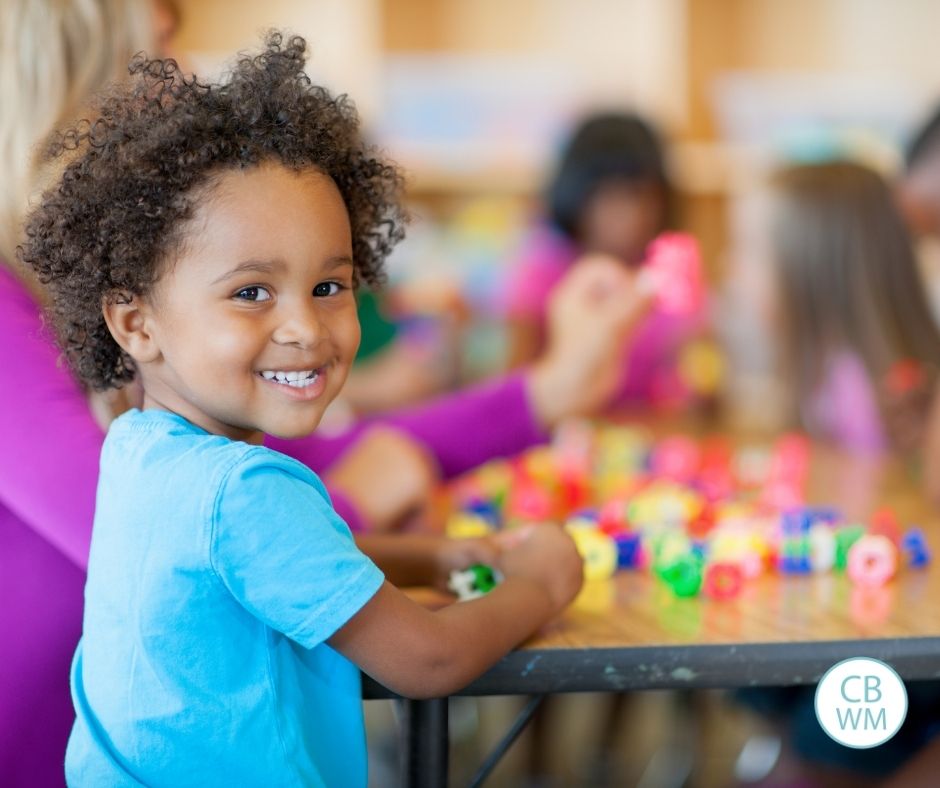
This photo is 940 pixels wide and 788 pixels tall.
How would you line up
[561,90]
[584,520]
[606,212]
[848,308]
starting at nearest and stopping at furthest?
1. [584,520]
2. [848,308]
3. [606,212]
4. [561,90]

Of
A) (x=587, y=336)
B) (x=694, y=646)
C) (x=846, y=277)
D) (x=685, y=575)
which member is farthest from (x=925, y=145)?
(x=694, y=646)

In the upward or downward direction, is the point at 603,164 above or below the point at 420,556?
above

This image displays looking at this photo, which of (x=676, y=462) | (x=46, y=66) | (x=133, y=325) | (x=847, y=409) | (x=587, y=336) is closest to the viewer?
(x=133, y=325)

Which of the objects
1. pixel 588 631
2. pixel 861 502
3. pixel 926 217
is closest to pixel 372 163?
pixel 588 631

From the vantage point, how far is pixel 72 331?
88 cm

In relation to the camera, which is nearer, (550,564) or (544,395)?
(550,564)

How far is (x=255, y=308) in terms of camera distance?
784 mm

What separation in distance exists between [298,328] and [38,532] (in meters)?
0.32

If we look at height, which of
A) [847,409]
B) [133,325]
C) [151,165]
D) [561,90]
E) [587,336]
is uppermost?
[561,90]

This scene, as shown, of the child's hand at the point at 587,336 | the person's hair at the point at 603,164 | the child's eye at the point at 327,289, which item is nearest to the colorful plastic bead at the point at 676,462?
the child's hand at the point at 587,336

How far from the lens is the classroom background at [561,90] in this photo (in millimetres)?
3166

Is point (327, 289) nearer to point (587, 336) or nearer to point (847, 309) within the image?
point (587, 336)

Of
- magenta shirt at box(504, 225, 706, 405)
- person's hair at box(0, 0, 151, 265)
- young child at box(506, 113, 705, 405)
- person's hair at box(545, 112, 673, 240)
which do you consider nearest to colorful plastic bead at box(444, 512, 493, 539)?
person's hair at box(0, 0, 151, 265)

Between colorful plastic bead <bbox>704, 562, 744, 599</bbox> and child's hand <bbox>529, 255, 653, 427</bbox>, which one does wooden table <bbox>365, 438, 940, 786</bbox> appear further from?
child's hand <bbox>529, 255, 653, 427</bbox>
